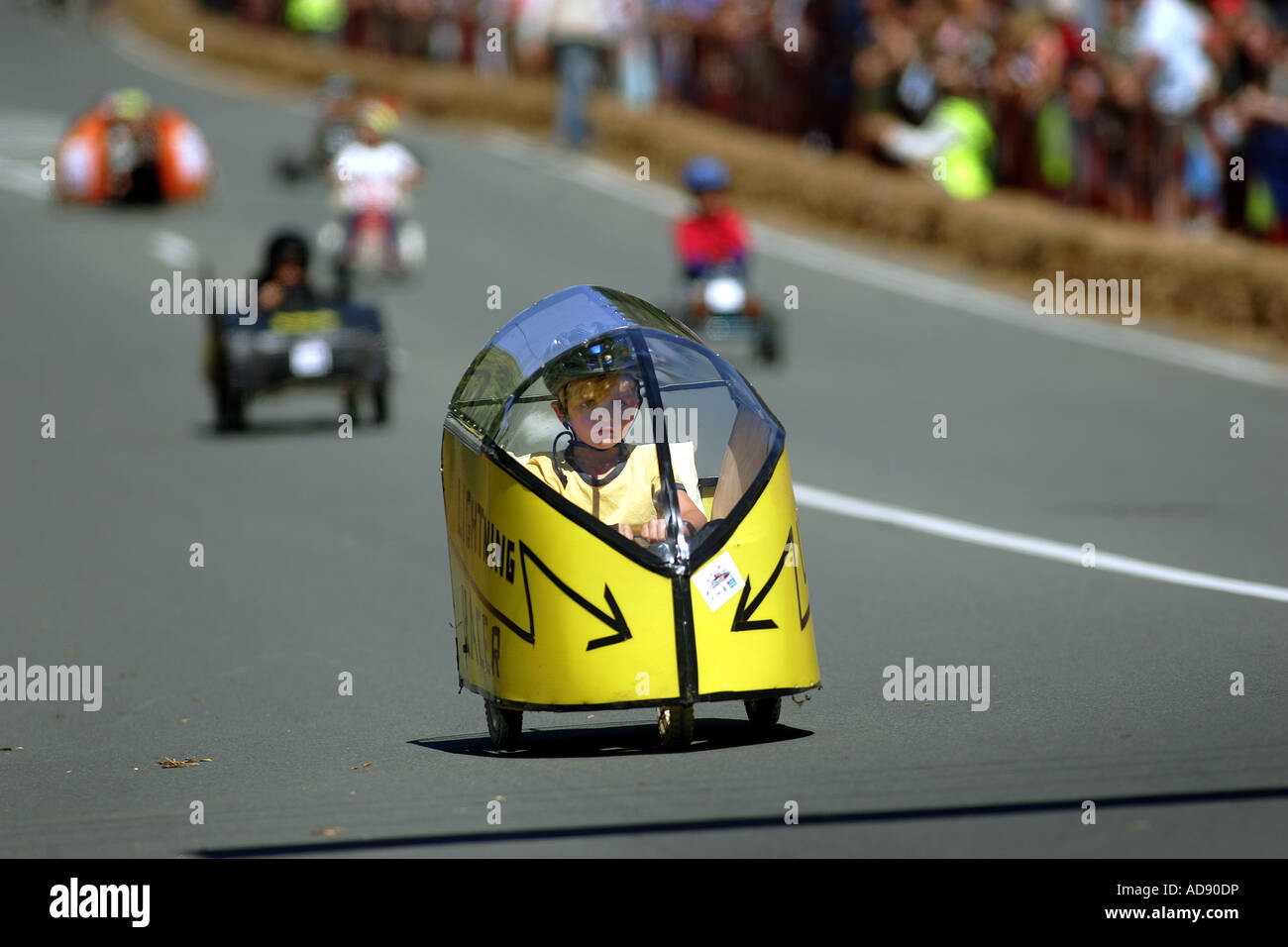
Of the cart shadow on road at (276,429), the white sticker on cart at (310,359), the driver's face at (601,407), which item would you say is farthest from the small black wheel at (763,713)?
the cart shadow on road at (276,429)

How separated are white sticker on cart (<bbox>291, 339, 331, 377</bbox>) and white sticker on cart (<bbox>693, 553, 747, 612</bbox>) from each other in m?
10.2

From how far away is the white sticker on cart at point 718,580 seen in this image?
24.6 ft

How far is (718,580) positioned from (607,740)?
1088 millimetres

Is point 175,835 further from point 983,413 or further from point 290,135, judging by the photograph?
point 290,135

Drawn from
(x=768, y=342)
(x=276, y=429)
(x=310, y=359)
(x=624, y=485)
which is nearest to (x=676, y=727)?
(x=624, y=485)

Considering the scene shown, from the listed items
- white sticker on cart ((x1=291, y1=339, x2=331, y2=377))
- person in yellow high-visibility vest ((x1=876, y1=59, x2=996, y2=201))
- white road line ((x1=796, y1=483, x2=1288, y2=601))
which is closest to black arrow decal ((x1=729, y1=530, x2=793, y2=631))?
white road line ((x1=796, y1=483, x2=1288, y2=601))

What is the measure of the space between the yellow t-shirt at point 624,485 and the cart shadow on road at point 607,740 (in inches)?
33.9

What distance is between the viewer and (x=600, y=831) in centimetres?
669

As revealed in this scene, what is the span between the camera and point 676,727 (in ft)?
Result: 25.8

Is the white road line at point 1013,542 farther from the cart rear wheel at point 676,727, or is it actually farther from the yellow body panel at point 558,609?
the yellow body panel at point 558,609

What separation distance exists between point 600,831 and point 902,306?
56.5 feet

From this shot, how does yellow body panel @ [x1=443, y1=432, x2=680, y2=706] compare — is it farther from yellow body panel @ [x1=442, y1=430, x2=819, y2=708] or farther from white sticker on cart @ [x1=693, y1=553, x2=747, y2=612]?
white sticker on cart @ [x1=693, y1=553, x2=747, y2=612]

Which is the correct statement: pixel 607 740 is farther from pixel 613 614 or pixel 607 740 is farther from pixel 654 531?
pixel 654 531

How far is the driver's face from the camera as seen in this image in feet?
25.8
